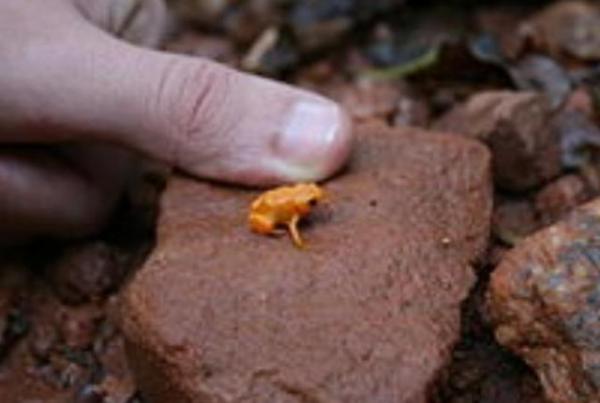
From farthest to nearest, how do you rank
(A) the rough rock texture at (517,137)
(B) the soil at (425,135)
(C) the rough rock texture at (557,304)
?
(A) the rough rock texture at (517,137)
(B) the soil at (425,135)
(C) the rough rock texture at (557,304)

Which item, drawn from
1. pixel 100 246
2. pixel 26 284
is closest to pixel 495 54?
pixel 100 246

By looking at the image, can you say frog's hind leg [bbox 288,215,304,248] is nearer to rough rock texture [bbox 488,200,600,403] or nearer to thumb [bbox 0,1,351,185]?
thumb [bbox 0,1,351,185]

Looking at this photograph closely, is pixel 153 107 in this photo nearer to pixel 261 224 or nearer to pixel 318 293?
pixel 261 224

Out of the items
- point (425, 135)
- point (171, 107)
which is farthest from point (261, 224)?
point (425, 135)

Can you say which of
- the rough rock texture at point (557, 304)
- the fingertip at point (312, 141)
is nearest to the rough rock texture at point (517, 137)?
the fingertip at point (312, 141)

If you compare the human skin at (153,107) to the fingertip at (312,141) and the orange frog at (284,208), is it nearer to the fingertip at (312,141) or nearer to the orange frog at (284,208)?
the fingertip at (312,141)

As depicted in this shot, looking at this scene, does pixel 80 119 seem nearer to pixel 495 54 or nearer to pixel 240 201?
pixel 240 201
